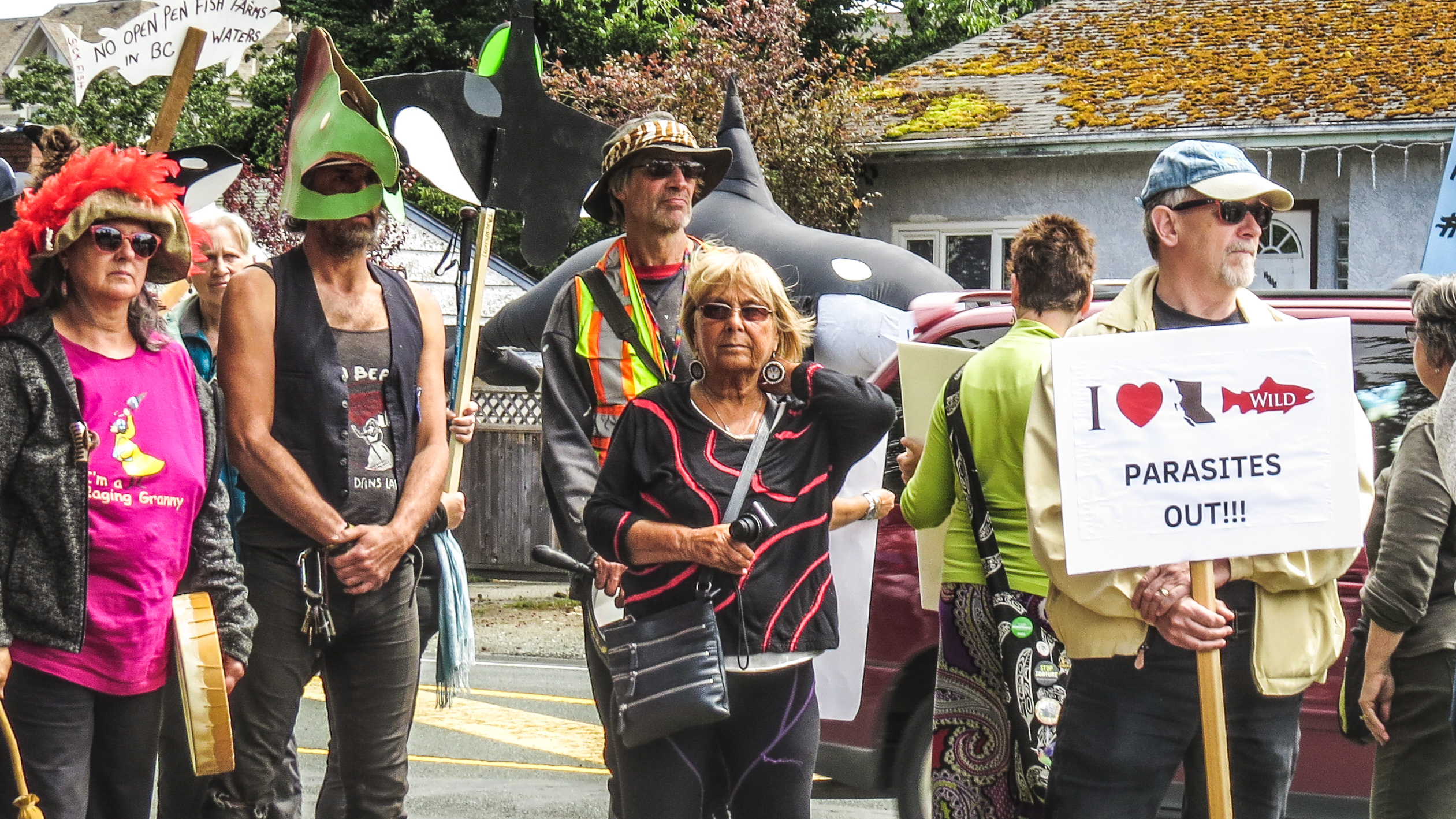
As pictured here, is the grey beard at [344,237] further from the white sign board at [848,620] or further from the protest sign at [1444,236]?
the protest sign at [1444,236]

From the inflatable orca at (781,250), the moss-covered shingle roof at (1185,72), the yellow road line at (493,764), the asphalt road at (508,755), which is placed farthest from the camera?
the moss-covered shingle roof at (1185,72)

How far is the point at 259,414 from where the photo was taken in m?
4.12

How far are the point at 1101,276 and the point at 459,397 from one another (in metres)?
11.5

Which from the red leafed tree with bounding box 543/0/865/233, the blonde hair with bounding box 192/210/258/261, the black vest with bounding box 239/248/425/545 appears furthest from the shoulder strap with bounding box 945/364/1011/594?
the red leafed tree with bounding box 543/0/865/233

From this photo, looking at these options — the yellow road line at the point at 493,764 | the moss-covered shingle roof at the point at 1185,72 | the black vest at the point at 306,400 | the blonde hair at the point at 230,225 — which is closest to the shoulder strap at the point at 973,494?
the black vest at the point at 306,400

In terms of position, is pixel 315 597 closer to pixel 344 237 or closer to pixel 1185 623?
pixel 344 237

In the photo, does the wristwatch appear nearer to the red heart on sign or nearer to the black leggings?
the black leggings

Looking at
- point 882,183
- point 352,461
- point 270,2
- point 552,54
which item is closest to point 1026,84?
point 882,183

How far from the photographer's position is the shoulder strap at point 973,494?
4.44 meters

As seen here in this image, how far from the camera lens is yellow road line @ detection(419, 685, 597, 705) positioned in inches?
366

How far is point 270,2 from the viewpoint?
5582 mm

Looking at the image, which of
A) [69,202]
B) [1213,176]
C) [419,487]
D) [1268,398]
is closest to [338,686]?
[419,487]

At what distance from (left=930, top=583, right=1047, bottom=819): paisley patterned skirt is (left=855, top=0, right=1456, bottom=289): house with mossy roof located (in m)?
10.5

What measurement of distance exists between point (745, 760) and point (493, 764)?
3920mm
